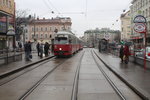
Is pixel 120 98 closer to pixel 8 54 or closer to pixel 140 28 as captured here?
pixel 140 28

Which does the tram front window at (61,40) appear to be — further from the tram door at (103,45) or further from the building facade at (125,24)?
the building facade at (125,24)

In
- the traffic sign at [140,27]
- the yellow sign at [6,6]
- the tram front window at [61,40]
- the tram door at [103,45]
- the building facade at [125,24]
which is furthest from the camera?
the building facade at [125,24]

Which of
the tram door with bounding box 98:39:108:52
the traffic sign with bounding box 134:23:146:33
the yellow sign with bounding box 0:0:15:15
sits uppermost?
the yellow sign with bounding box 0:0:15:15

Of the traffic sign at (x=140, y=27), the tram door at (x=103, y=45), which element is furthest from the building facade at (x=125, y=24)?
the traffic sign at (x=140, y=27)

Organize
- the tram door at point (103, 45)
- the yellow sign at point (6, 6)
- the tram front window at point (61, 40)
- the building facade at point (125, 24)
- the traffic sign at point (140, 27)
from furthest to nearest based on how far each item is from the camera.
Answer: the building facade at point (125, 24)
the tram door at point (103, 45)
the yellow sign at point (6, 6)
the tram front window at point (61, 40)
the traffic sign at point (140, 27)

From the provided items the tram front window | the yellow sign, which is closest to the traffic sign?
the tram front window

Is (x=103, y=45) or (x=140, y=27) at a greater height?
(x=140, y=27)

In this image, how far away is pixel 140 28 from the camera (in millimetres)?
15195

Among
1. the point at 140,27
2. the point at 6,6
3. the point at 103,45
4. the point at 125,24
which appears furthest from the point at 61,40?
the point at 125,24

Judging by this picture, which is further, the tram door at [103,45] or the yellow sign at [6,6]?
the tram door at [103,45]

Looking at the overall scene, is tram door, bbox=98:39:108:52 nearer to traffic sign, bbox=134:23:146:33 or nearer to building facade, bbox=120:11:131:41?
traffic sign, bbox=134:23:146:33

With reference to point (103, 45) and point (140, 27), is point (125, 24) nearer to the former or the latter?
point (103, 45)

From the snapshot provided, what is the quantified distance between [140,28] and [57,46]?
50.8ft

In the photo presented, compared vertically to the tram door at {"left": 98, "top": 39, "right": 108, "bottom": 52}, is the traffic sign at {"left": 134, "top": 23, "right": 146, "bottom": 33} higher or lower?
higher
